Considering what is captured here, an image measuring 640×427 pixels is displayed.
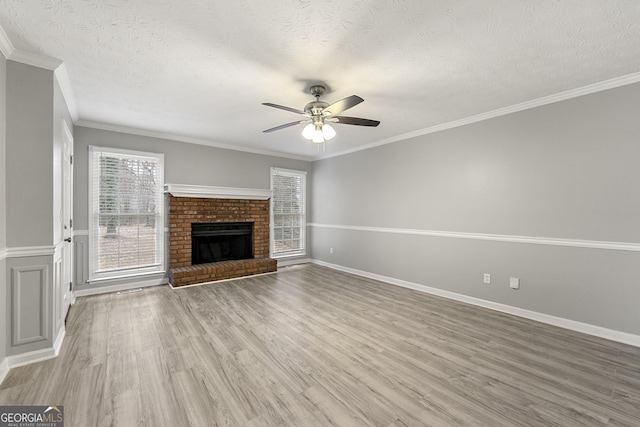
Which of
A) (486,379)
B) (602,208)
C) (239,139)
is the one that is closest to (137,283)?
(239,139)

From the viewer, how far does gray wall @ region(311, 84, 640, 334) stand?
2.77 metres

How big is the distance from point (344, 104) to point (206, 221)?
3.77 meters

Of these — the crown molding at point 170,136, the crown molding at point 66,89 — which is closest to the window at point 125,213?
the crown molding at point 170,136

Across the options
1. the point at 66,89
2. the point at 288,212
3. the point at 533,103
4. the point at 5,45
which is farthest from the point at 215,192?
the point at 533,103

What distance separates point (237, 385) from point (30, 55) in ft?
10.8

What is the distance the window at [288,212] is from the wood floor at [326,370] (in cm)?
281

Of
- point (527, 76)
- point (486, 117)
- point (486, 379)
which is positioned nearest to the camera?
point (486, 379)

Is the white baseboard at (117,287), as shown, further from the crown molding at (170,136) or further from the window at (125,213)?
the crown molding at (170,136)

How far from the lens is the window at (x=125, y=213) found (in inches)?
165

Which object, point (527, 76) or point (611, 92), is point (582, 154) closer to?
point (611, 92)

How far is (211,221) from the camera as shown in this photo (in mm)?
5219

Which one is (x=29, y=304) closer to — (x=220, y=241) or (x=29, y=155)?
(x=29, y=155)

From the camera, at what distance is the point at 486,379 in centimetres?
212

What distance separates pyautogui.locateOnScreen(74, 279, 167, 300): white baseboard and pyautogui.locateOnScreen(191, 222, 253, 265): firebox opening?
0.67 meters
